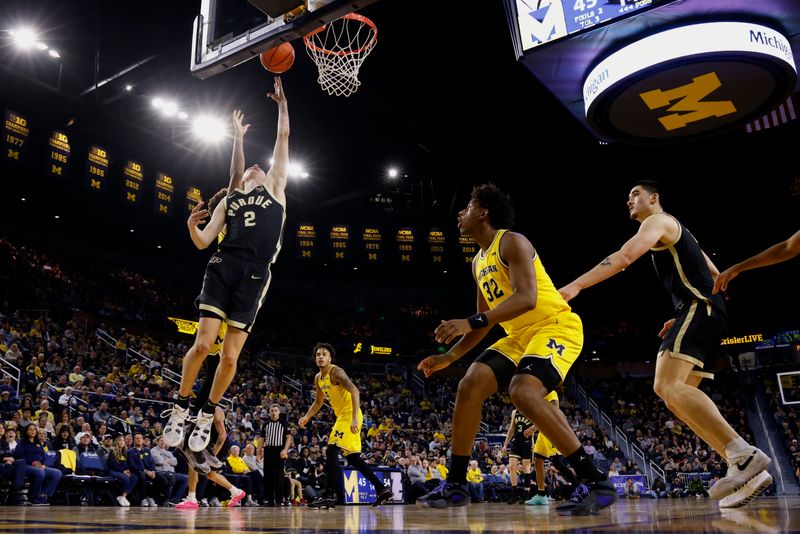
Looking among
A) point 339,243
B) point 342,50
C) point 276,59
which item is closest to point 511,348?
point 276,59

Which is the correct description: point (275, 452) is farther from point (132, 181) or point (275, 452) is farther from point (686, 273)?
point (132, 181)

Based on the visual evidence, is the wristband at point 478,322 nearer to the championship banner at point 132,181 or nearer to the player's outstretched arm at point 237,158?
the player's outstretched arm at point 237,158

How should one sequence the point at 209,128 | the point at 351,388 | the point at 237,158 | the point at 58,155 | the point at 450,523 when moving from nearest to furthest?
the point at 450,523 < the point at 237,158 < the point at 351,388 < the point at 58,155 < the point at 209,128

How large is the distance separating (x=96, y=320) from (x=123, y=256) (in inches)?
235

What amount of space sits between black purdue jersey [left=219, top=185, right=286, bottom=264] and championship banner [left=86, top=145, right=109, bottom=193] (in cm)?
1710

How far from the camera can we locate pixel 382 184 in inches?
1006

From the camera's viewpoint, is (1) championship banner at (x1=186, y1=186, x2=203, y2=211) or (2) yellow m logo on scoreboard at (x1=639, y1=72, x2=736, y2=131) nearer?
(2) yellow m logo on scoreboard at (x1=639, y1=72, x2=736, y2=131)

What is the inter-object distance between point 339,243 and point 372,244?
1.67 metres

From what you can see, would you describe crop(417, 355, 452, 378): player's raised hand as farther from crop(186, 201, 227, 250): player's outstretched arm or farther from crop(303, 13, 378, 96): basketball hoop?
crop(303, 13, 378, 96): basketball hoop

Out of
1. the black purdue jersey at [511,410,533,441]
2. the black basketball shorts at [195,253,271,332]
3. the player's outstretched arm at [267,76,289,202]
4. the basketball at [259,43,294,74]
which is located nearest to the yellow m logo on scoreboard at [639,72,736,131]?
the black purdue jersey at [511,410,533,441]

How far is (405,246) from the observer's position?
30406 mm

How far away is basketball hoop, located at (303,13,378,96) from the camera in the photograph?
839 cm

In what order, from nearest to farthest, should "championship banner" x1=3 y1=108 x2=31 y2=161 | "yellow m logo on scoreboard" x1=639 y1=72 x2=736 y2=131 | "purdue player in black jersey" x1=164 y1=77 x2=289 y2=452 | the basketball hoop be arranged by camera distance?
1. "purdue player in black jersey" x1=164 y1=77 x2=289 y2=452
2. the basketball hoop
3. "yellow m logo on scoreboard" x1=639 y1=72 x2=736 y2=131
4. "championship banner" x1=3 y1=108 x2=31 y2=161

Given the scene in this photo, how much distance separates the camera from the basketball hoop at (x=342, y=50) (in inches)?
330
